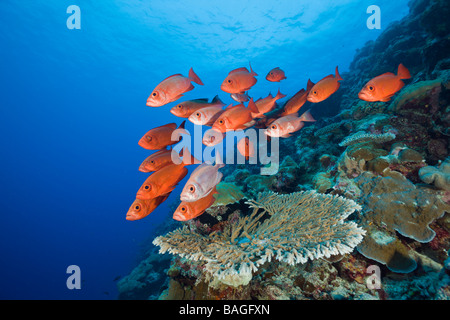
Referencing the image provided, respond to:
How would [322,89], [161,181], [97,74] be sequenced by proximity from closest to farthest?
1. [161,181]
2. [322,89]
3. [97,74]

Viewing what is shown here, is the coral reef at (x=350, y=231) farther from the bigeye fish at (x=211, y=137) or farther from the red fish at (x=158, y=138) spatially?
the red fish at (x=158, y=138)

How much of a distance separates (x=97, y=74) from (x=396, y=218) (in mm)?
60599

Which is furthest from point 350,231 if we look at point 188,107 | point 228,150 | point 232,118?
point 228,150

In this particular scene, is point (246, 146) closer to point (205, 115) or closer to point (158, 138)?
point (205, 115)

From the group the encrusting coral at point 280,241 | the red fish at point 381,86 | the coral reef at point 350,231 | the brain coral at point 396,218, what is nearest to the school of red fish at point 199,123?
the red fish at point 381,86

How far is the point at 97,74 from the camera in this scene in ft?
154

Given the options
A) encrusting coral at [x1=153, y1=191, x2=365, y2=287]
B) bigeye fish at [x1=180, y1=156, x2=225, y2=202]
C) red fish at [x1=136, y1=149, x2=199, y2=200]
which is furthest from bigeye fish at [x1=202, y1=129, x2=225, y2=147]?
encrusting coral at [x1=153, y1=191, x2=365, y2=287]

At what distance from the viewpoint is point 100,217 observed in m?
70.4

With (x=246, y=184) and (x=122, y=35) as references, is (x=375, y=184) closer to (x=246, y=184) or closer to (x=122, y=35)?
(x=246, y=184)

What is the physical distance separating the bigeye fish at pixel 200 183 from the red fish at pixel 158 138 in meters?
0.97

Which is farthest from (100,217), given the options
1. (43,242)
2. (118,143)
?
(118,143)

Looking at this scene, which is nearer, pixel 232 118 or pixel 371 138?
pixel 232 118

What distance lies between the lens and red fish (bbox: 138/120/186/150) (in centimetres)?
268
